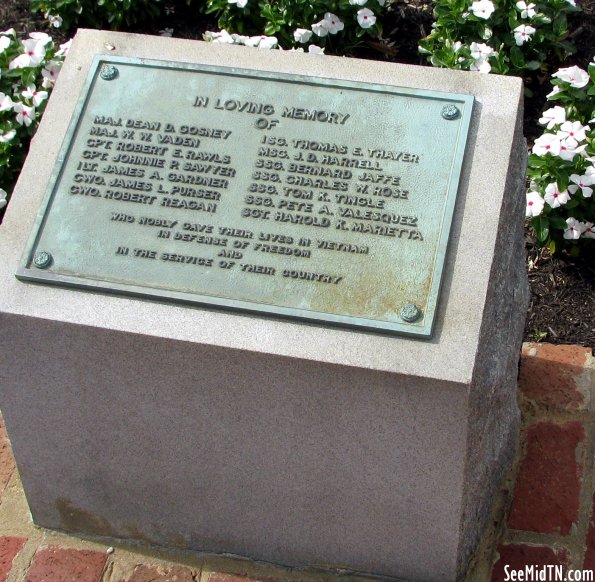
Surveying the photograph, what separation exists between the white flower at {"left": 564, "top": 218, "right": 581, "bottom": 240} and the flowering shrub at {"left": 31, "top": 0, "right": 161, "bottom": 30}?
87.9 inches

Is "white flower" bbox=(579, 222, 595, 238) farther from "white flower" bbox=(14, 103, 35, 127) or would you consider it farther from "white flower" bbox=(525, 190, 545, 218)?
"white flower" bbox=(14, 103, 35, 127)

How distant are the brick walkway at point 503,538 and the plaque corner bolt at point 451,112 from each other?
1277 mm

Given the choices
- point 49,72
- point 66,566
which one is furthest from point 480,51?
point 66,566

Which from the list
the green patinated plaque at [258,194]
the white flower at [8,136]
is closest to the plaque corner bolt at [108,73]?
the green patinated plaque at [258,194]

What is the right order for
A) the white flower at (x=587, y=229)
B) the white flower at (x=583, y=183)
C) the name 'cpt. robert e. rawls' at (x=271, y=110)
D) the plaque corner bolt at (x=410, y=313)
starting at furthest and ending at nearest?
the white flower at (x=587, y=229), the white flower at (x=583, y=183), the name 'cpt. robert e. rawls' at (x=271, y=110), the plaque corner bolt at (x=410, y=313)

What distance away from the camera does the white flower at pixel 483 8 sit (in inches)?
157

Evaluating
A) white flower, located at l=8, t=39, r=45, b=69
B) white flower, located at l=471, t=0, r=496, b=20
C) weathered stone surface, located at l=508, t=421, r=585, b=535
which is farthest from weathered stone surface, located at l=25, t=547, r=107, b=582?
white flower, located at l=471, t=0, r=496, b=20

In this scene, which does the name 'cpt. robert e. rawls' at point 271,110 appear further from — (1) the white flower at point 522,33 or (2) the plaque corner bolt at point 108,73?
(1) the white flower at point 522,33

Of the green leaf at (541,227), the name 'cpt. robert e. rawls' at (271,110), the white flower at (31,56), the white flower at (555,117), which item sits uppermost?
the white flower at (555,117)

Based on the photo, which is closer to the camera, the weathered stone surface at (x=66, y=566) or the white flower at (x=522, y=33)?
the weathered stone surface at (x=66, y=566)

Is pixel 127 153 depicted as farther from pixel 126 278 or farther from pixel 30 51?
pixel 30 51

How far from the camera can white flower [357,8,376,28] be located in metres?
4.22

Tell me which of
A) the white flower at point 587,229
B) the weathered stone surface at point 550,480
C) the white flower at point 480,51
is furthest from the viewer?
the white flower at point 480,51

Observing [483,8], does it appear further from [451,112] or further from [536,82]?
[451,112]
